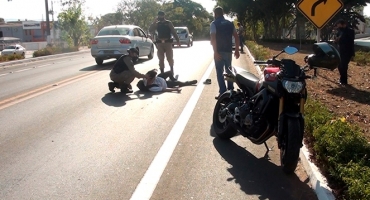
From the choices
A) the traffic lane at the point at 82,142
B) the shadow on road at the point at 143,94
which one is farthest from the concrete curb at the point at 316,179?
the shadow on road at the point at 143,94

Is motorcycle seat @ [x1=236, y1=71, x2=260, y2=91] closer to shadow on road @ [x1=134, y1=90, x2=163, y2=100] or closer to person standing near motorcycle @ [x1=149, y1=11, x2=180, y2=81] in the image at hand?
shadow on road @ [x1=134, y1=90, x2=163, y2=100]

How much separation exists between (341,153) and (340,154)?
0.02 m

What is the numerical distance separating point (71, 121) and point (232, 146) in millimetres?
3083

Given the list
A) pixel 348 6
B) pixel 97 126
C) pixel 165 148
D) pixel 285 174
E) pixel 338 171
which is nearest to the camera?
pixel 338 171

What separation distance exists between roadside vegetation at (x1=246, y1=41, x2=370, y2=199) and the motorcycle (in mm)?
423

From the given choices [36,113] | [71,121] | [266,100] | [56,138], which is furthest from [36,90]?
[266,100]

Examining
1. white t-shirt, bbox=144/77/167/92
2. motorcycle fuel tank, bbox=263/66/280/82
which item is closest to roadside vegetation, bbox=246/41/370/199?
motorcycle fuel tank, bbox=263/66/280/82

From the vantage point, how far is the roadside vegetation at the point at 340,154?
4.38 meters

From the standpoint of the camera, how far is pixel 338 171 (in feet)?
15.7

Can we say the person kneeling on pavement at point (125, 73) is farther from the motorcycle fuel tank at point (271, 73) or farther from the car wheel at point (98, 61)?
the car wheel at point (98, 61)

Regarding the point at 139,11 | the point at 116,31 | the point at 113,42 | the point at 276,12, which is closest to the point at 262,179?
the point at 113,42

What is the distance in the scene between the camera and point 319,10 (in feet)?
35.7

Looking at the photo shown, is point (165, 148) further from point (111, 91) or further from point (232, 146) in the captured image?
point (111, 91)

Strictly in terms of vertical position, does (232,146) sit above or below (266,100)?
below
